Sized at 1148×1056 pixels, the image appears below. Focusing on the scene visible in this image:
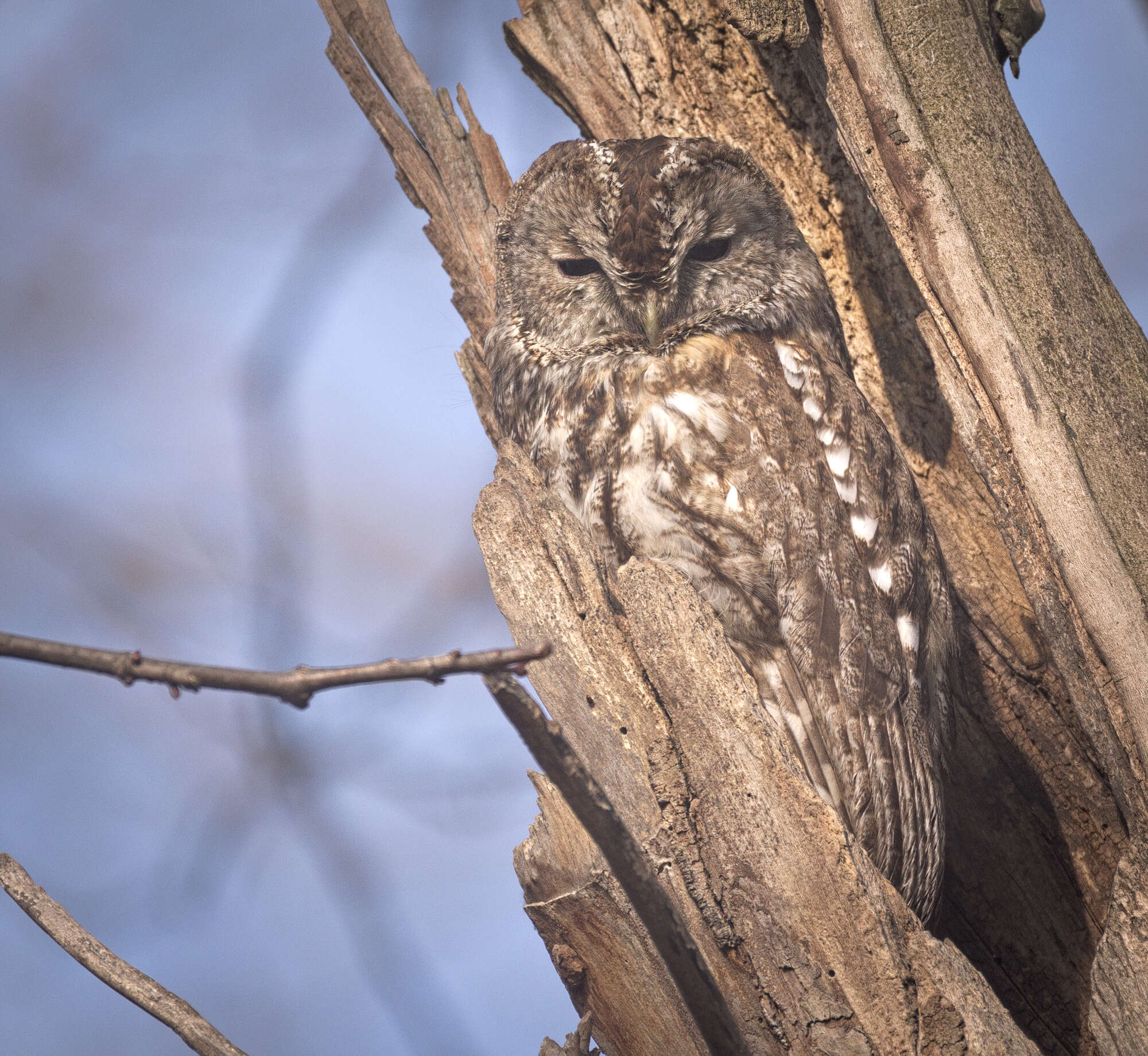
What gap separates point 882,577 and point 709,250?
87 centimetres

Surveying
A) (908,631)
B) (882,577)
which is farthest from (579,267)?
(908,631)

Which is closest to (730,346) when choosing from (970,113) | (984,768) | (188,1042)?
(970,113)

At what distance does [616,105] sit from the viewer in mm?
2484

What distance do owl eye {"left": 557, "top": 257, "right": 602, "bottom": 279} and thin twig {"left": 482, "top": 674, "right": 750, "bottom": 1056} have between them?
1.66 meters

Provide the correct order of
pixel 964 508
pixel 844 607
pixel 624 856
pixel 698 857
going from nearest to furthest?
pixel 624 856
pixel 698 857
pixel 844 607
pixel 964 508

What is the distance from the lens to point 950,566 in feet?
7.38

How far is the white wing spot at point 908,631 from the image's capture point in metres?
1.98

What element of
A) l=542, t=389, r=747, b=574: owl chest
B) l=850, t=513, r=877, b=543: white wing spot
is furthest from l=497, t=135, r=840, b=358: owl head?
l=850, t=513, r=877, b=543: white wing spot

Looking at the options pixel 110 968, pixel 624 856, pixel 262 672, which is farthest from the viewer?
pixel 110 968

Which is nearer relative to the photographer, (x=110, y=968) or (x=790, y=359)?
(x=110, y=968)

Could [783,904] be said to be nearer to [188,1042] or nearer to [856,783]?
[856,783]

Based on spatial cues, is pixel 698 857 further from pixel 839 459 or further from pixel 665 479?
pixel 839 459

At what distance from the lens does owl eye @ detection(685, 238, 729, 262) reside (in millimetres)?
2125

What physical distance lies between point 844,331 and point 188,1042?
2096 mm
